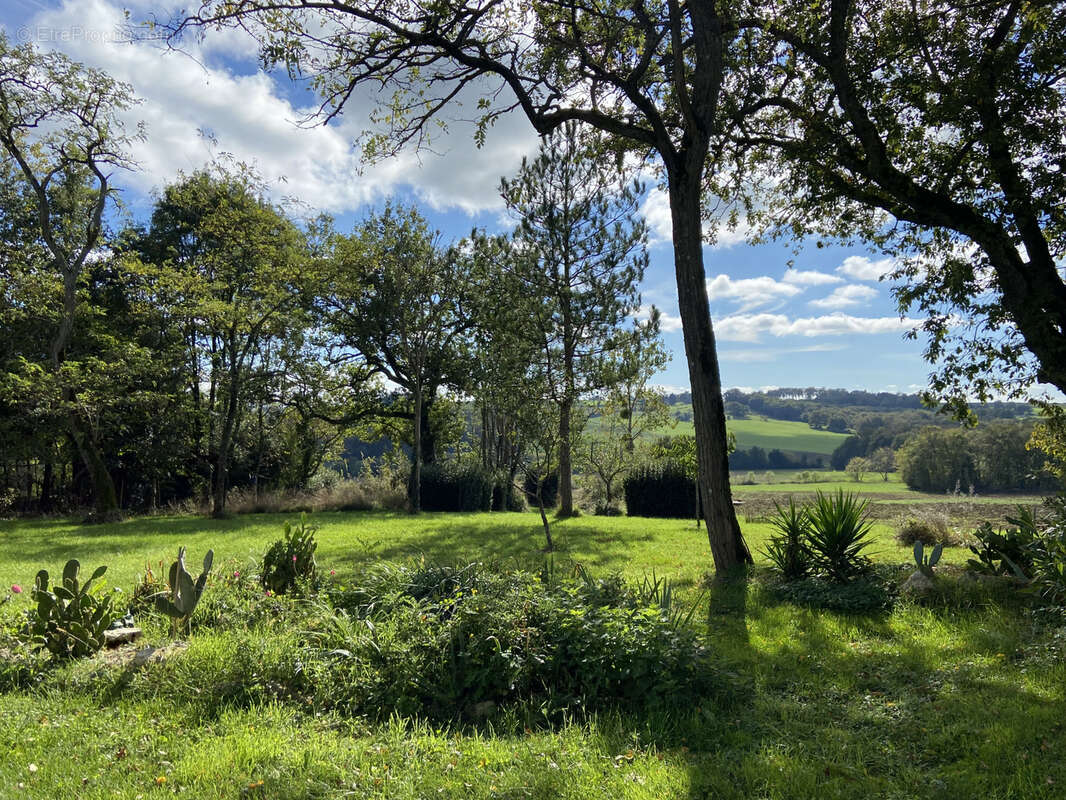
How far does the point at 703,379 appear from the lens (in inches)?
281

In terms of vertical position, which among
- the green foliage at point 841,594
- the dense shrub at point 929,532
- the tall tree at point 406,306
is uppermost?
the tall tree at point 406,306

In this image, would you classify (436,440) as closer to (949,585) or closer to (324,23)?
(324,23)

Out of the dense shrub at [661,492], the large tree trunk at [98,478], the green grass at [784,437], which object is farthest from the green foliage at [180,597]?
the green grass at [784,437]

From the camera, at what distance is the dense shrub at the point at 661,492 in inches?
736

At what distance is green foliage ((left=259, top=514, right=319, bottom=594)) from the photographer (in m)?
5.45

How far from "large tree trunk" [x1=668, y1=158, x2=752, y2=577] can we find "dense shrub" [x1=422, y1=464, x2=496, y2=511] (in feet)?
45.6

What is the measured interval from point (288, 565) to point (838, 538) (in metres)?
6.14

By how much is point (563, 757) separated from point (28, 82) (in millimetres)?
21912

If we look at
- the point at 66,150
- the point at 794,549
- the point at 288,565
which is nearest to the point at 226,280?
the point at 66,150

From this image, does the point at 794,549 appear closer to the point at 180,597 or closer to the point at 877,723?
the point at 877,723

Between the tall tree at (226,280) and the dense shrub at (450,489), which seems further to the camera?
the dense shrub at (450,489)

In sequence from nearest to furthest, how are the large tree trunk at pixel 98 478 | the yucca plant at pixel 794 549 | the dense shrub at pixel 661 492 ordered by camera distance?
the yucca plant at pixel 794 549
the large tree trunk at pixel 98 478
the dense shrub at pixel 661 492

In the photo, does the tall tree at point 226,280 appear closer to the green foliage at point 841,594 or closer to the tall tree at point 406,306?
the tall tree at point 406,306

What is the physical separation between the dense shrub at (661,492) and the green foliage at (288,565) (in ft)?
47.9
